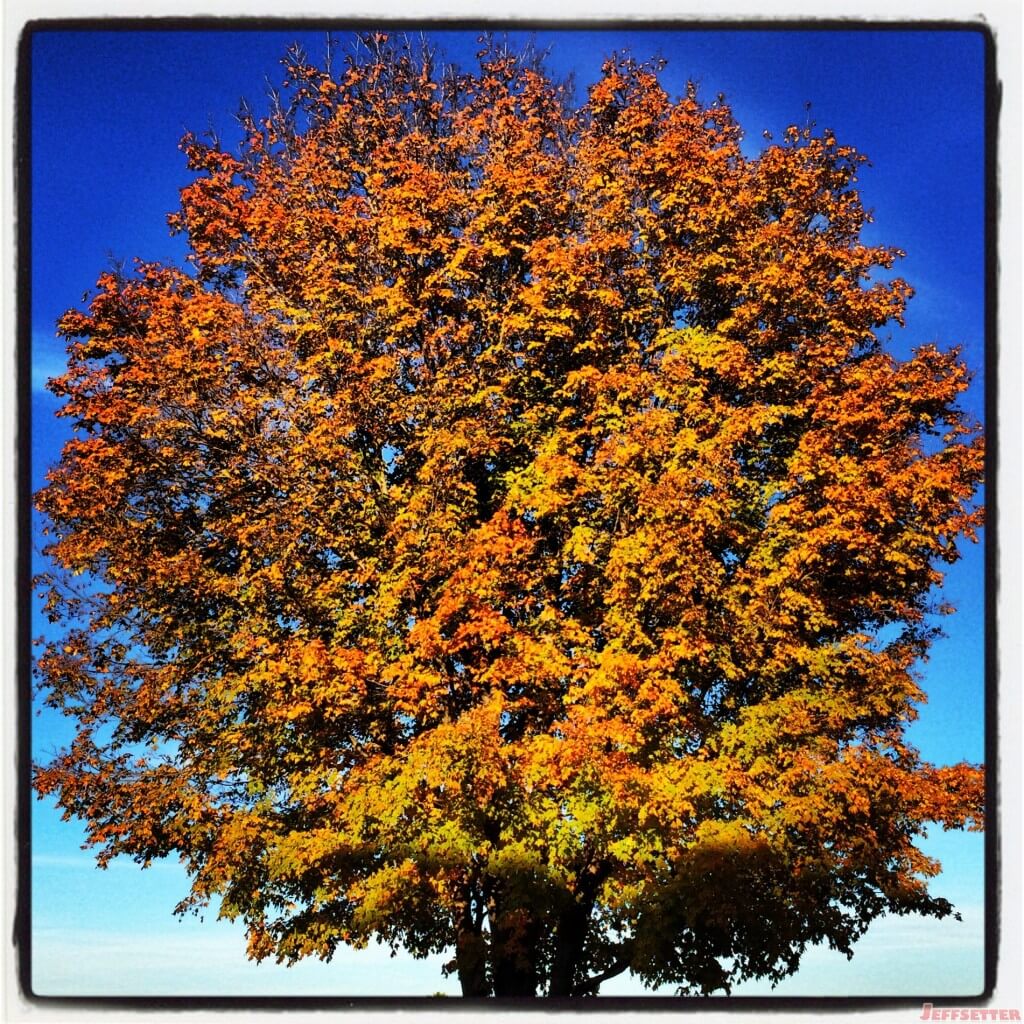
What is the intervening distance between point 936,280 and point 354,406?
4.26m

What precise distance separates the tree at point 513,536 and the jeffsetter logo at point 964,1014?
1249mm

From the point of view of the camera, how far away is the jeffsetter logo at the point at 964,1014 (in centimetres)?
723

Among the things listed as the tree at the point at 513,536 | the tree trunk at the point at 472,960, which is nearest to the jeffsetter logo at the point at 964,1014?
the tree at the point at 513,536

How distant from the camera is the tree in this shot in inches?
338

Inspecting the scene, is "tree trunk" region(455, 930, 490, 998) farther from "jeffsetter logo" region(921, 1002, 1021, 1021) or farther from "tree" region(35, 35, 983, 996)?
"jeffsetter logo" region(921, 1002, 1021, 1021)

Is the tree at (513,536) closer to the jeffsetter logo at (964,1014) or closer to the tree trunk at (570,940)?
the tree trunk at (570,940)

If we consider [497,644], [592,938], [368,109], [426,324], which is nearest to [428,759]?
[497,644]

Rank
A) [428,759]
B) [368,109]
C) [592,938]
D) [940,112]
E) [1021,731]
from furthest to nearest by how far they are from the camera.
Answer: [368,109], [592,938], [428,759], [940,112], [1021,731]

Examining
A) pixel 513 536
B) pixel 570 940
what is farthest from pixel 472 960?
pixel 513 536

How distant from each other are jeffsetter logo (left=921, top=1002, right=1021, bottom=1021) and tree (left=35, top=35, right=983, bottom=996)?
1249 millimetres

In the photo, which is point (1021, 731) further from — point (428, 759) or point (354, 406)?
point (354, 406)

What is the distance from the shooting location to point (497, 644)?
868cm

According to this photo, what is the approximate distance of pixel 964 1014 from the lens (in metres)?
7.27

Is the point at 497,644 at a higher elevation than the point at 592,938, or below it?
higher
